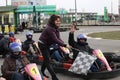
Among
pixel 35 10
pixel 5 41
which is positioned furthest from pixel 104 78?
pixel 35 10

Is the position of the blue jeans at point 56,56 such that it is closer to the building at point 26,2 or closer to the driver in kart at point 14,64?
the driver in kart at point 14,64

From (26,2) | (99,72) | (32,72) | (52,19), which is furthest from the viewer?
(26,2)

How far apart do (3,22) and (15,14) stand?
16.3 feet

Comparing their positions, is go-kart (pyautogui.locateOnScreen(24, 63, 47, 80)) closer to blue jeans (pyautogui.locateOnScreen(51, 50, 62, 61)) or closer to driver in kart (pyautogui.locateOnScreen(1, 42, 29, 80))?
driver in kart (pyautogui.locateOnScreen(1, 42, 29, 80))

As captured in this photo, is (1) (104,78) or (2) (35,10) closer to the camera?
(1) (104,78)

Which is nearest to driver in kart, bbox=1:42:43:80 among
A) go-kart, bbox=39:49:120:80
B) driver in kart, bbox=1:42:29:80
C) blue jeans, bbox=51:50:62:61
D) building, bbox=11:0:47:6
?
driver in kart, bbox=1:42:29:80

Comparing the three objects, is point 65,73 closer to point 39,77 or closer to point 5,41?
point 39,77

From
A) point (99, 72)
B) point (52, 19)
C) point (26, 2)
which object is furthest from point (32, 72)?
point (26, 2)

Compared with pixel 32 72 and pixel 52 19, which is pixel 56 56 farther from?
pixel 32 72

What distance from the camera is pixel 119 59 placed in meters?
10.9

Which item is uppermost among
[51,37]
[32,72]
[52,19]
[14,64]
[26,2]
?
[26,2]

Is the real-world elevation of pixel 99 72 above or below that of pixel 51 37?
below

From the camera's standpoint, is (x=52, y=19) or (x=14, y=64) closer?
(x=14, y=64)

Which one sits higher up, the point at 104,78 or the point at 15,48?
the point at 15,48
